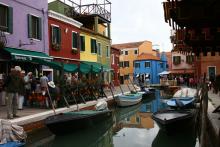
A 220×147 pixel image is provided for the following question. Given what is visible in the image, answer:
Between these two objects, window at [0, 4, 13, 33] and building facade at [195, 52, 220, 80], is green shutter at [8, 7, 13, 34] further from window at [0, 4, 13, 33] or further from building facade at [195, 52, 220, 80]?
building facade at [195, 52, 220, 80]

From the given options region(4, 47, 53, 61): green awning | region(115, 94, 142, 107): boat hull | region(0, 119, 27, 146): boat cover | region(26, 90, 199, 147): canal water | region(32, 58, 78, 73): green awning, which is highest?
region(4, 47, 53, 61): green awning

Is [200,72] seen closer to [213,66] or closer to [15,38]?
[213,66]

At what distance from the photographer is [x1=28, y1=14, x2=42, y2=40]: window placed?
17703 mm

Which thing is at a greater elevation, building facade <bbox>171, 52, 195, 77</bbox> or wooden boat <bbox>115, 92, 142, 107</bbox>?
building facade <bbox>171, 52, 195, 77</bbox>

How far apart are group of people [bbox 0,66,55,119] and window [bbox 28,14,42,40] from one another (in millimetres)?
3284

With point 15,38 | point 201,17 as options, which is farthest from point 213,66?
point 201,17

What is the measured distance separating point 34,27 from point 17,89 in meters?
7.29

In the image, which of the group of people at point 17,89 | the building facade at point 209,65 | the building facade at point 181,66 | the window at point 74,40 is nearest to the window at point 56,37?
the window at point 74,40

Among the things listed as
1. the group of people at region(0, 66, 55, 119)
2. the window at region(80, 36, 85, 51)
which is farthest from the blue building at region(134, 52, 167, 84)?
the group of people at region(0, 66, 55, 119)

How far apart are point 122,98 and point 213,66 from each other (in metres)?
16.8

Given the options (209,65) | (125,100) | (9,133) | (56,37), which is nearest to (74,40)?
(56,37)

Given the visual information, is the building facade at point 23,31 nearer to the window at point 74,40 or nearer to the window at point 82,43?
the window at point 74,40

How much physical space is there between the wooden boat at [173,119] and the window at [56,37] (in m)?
9.10

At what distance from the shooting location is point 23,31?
1716 centimetres
